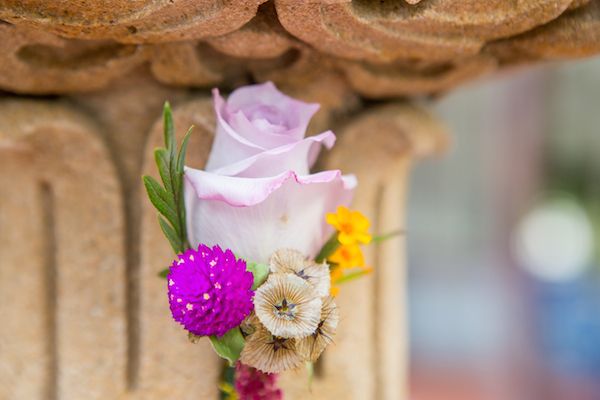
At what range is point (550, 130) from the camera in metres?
2.82

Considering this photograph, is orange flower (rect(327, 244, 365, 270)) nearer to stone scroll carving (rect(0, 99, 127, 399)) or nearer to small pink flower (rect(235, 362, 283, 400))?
small pink flower (rect(235, 362, 283, 400))

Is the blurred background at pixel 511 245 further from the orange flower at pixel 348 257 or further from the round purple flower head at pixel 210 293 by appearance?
the round purple flower head at pixel 210 293

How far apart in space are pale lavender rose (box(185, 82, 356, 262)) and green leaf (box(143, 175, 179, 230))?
0.01 metres

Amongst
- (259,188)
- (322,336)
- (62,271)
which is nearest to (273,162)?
(259,188)

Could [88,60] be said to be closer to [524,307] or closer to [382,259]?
[382,259]

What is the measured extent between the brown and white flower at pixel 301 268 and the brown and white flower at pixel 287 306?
0.01 m

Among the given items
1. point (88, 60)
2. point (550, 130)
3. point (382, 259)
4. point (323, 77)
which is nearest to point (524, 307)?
point (550, 130)

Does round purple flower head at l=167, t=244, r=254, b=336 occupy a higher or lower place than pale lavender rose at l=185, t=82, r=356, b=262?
lower

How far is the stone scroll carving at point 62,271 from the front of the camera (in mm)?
829

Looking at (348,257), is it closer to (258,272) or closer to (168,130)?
(258,272)

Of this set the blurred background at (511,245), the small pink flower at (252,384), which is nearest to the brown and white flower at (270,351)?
the small pink flower at (252,384)

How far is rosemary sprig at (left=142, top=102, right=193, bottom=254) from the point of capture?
2.24ft

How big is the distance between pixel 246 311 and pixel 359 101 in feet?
1.23

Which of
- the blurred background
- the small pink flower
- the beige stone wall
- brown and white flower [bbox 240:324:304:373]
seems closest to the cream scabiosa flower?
brown and white flower [bbox 240:324:304:373]
